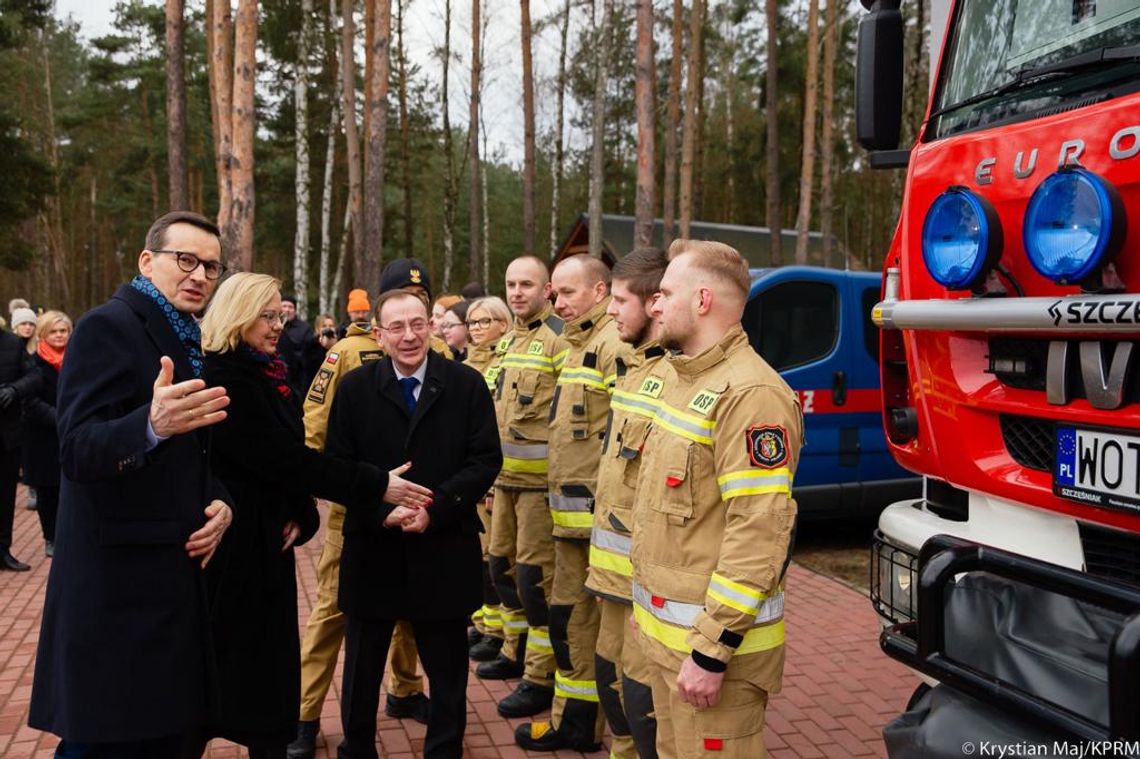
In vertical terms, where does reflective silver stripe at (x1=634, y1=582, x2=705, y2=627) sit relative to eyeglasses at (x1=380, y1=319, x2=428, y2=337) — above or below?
below

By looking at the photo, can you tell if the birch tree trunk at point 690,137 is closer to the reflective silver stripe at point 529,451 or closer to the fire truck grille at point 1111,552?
the reflective silver stripe at point 529,451

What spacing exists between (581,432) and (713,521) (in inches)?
65.5

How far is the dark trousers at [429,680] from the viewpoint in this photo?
12.2ft

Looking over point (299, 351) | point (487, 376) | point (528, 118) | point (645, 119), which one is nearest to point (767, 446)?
point (487, 376)

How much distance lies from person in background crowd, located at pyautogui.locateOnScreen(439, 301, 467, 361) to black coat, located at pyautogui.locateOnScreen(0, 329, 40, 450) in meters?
3.53

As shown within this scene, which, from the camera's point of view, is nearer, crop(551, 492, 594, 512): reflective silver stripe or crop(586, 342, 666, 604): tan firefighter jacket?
crop(586, 342, 666, 604): tan firefighter jacket

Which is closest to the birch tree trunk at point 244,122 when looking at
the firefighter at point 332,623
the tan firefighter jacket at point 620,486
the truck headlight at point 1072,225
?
the firefighter at point 332,623

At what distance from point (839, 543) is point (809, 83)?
1409 cm

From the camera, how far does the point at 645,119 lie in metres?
14.3

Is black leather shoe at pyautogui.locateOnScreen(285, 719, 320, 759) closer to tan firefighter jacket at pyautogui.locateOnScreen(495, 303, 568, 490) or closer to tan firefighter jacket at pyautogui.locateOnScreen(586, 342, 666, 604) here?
tan firefighter jacket at pyautogui.locateOnScreen(495, 303, 568, 490)

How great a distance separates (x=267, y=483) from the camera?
3381mm

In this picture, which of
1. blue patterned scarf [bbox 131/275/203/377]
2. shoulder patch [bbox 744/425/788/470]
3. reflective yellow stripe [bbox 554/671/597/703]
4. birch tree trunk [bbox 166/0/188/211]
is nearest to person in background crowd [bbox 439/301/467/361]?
reflective yellow stripe [bbox 554/671/597/703]

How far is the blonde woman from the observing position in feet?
17.9

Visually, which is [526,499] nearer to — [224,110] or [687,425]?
[687,425]
